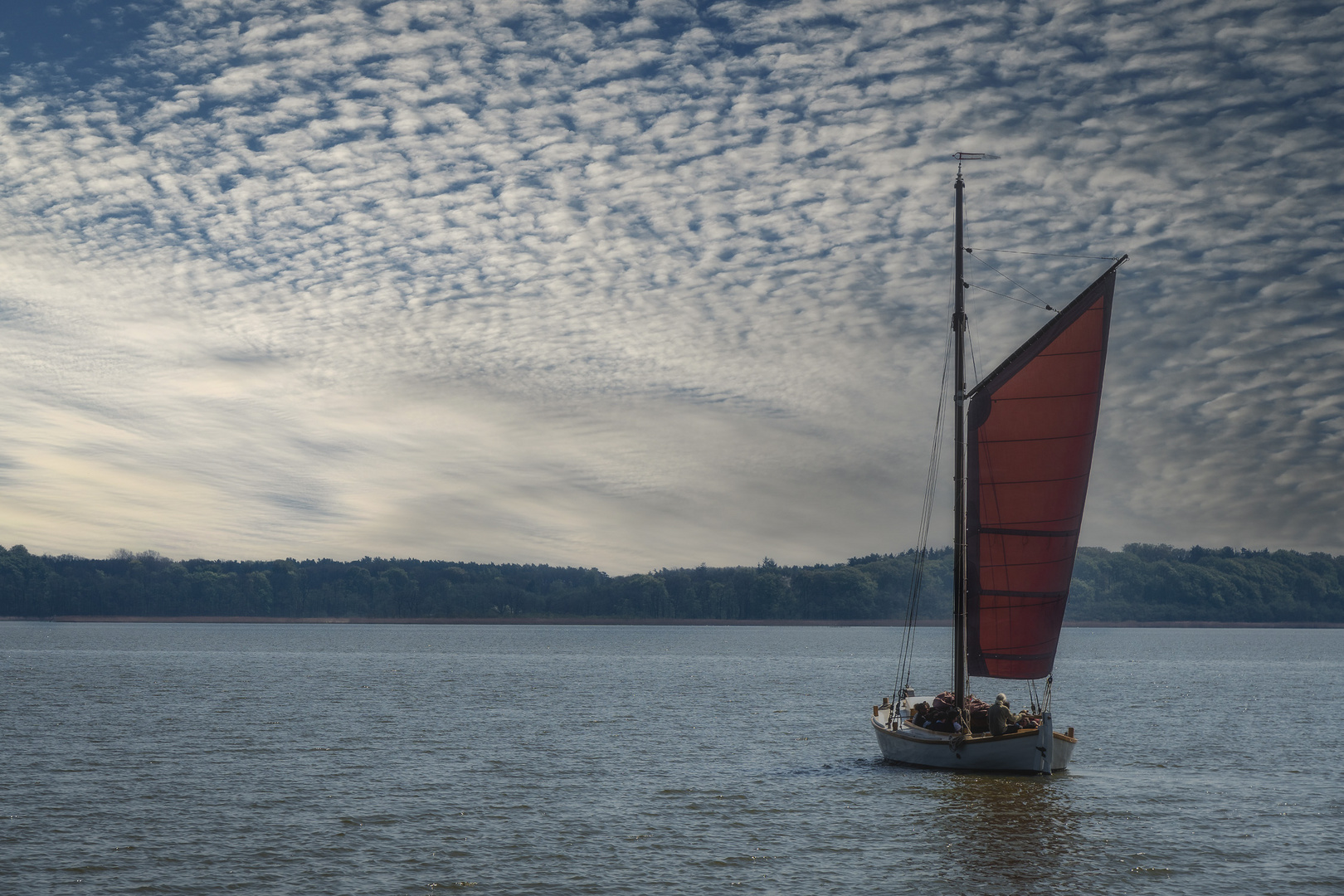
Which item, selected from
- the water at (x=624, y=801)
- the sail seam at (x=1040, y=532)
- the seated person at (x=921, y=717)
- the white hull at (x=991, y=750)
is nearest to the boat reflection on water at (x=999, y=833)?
the water at (x=624, y=801)

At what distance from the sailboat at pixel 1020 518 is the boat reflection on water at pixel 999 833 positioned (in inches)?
41.3

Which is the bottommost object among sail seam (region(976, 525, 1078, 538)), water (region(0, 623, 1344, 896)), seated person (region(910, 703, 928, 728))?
water (region(0, 623, 1344, 896))

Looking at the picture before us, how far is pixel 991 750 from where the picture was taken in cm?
3881

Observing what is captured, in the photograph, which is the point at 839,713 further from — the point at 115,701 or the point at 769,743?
the point at 115,701

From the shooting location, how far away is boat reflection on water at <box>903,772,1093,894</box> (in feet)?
89.2

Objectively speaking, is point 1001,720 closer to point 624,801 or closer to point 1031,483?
point 1031,483

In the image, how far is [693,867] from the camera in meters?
27.9

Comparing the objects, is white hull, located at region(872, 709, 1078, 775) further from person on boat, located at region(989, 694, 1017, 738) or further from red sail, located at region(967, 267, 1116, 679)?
red sail, located at region(967, 267, 1116, 679)

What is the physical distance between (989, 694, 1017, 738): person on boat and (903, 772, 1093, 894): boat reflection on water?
1988 mm

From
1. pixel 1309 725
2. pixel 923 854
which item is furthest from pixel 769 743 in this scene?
pixel 1309 725

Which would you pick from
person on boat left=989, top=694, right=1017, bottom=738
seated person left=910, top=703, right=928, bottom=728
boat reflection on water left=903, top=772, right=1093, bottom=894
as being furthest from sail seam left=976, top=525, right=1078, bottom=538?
boat reflection on water left=903, top=772, right=1093, bottom=894

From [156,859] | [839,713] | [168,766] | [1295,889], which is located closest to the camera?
[1295,889]

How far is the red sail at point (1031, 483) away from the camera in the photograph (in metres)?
35.8

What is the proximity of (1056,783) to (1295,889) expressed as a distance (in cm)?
1419
